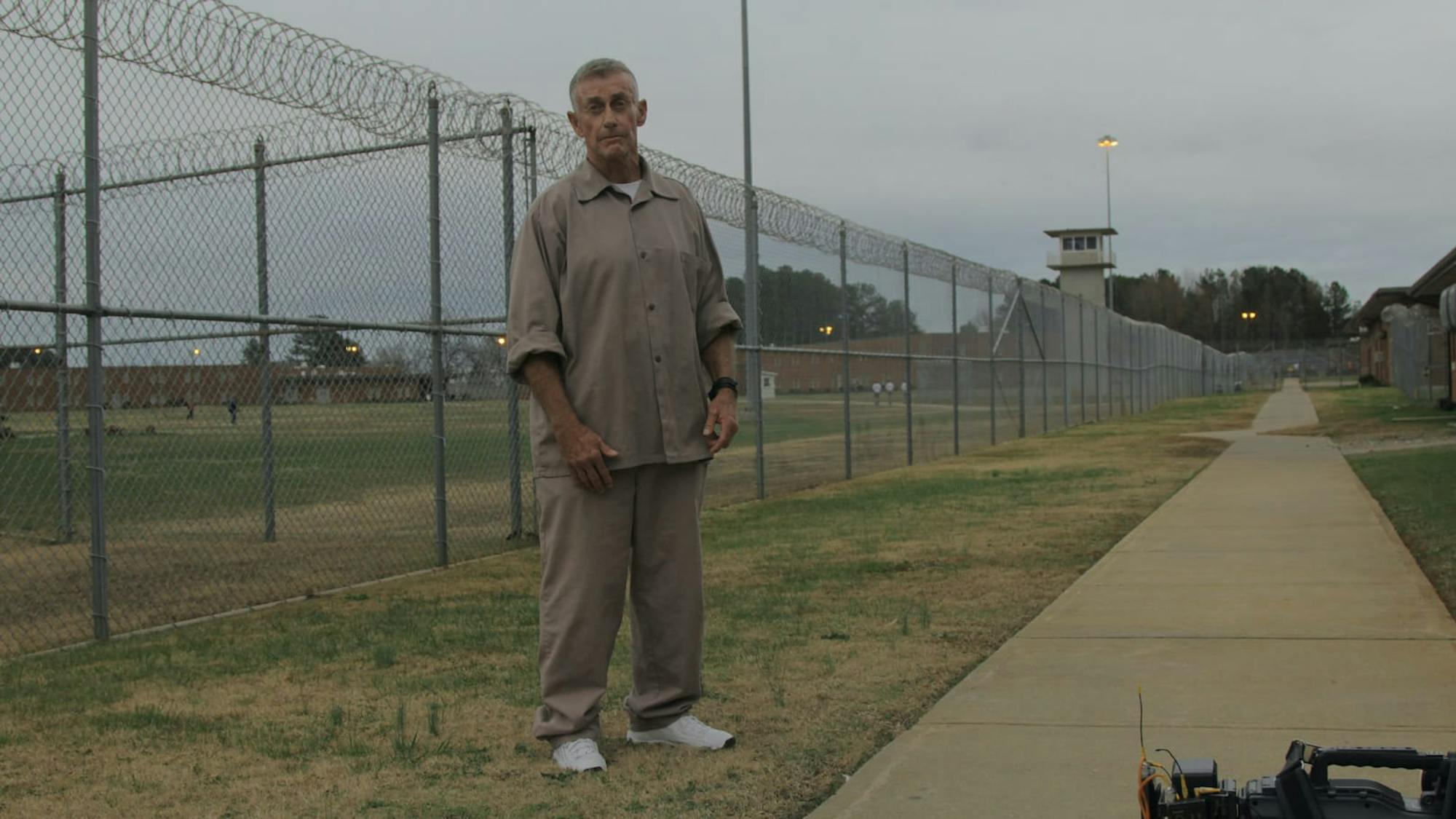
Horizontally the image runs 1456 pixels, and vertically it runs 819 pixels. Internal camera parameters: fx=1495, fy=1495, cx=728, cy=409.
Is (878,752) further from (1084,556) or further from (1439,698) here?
(1084,556)

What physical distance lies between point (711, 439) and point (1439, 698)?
2.64m

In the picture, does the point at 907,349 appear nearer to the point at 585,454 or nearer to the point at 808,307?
the point at 808,307

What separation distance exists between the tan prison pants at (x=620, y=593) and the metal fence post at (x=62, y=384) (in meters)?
3.24

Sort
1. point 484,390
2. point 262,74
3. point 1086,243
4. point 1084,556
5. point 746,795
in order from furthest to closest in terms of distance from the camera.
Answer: point 1086,243 → point 484,390 → point 1084,556 → point 262,74 → point 746,795

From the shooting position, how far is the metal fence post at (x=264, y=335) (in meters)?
8.88

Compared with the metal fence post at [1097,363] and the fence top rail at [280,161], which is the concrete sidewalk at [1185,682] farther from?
the metal fence post at [1097,363]

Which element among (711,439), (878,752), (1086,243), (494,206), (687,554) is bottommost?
(878,752)

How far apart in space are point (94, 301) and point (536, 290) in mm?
3150

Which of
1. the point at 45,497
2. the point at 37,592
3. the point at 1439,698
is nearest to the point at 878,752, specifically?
the point at 1439,698

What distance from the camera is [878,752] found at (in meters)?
4.54

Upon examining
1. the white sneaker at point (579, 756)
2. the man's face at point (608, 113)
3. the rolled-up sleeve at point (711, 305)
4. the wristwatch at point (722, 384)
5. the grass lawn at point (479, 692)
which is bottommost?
the grass lawn at point (479, 692)

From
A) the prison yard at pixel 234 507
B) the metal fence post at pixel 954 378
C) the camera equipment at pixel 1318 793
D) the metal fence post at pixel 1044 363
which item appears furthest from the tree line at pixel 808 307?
the camera equipment at pixel 1318 793

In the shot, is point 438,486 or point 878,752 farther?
point 438,486

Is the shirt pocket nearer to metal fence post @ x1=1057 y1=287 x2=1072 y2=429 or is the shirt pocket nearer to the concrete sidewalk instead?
the concrete sidewalk
